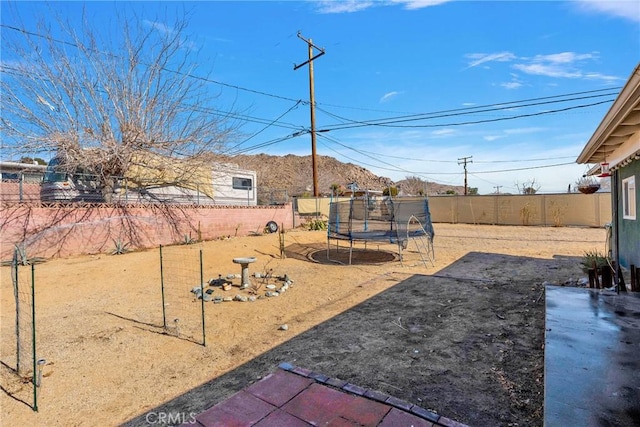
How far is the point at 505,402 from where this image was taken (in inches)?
87.1

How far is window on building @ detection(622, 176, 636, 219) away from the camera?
508cm

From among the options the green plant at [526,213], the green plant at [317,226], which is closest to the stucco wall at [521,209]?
the green plant at [526,213]

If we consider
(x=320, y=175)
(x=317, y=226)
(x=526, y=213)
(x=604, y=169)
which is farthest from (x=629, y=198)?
(x=320, y=175)

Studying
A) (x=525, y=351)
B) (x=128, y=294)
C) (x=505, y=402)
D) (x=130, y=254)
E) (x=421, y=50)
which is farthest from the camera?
(x=421, y=50)

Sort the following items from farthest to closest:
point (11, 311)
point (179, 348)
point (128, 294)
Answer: point (128, 294) → point (11, 311) → point (179, 348)

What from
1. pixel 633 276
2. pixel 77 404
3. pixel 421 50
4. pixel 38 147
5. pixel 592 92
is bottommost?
pixel 77 404

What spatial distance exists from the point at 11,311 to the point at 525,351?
6580mm

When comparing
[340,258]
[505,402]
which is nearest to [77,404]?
[505,402]

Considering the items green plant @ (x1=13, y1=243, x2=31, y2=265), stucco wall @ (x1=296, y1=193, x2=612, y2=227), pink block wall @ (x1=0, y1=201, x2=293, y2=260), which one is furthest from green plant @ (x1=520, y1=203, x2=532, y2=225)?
green plant @ (x1=13, y1=243, x2=31, y2=265)

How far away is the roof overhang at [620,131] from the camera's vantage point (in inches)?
106

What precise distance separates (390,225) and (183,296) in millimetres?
6938

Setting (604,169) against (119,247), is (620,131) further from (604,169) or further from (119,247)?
(119,247)

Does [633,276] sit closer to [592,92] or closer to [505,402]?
[505,402]

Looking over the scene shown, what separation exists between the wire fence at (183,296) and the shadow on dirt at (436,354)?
3.82 ft
